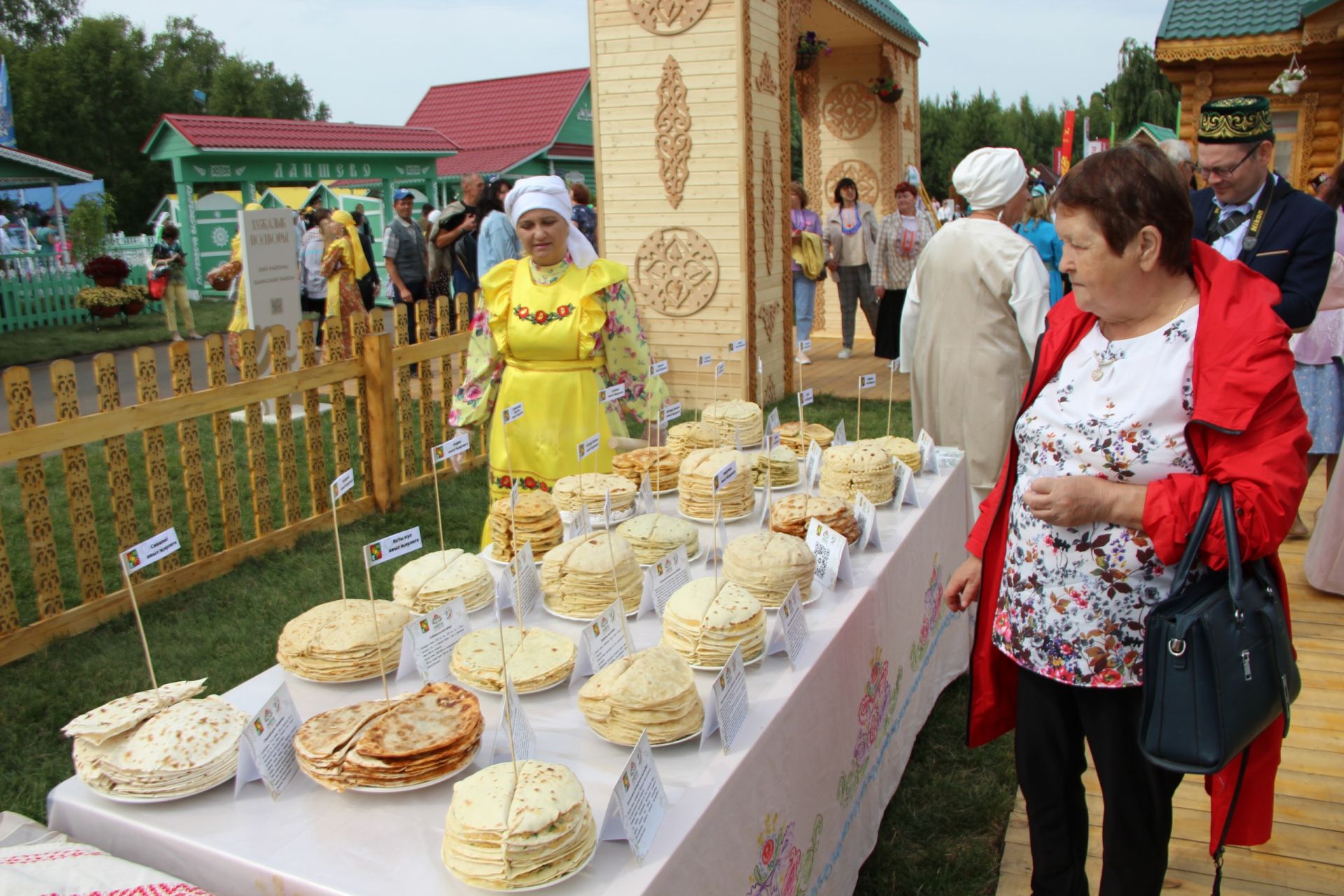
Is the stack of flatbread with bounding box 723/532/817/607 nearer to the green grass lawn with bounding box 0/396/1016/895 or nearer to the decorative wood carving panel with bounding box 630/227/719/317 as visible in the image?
the green grass lawn with bounding box 0/396/1016/895

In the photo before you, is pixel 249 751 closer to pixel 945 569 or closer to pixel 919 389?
pixel 945 569

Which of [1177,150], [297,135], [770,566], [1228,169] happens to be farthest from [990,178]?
[297,135]

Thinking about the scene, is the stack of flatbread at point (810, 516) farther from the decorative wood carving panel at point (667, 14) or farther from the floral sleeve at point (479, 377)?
the decorative wood carving panel at point (667, 14)

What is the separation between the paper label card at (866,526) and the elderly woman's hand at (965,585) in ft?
1.73

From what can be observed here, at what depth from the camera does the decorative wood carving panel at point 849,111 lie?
45.7 ft

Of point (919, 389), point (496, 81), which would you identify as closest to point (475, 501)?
point (919, 389)

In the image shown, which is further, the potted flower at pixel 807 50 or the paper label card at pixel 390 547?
the potted flower at pixel 807 50

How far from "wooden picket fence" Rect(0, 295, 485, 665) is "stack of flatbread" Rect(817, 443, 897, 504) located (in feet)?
9.13

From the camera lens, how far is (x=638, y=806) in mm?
1501

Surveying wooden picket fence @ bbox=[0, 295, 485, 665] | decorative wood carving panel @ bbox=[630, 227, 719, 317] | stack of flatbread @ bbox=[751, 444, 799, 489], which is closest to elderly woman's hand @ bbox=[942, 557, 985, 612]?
stack of flatbread @ bbox=[751, 444, 799, 489]

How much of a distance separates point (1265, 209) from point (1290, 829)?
6.94 ft

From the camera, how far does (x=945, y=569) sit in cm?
367

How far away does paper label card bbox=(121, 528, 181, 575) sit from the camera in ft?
5.80

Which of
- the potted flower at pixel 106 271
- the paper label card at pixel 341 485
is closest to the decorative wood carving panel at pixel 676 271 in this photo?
the paper label card at pixel 341 485
